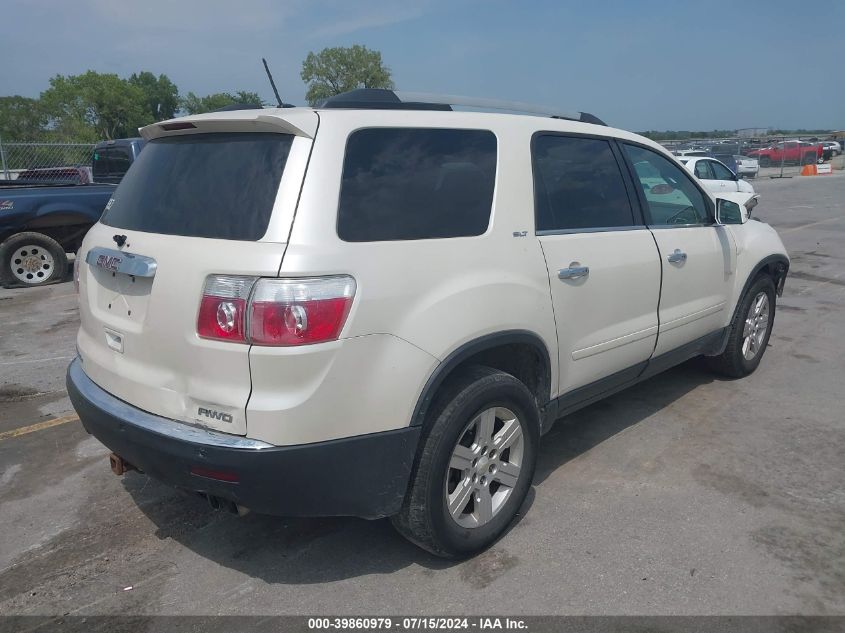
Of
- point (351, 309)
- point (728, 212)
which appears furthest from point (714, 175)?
point (351, 309)

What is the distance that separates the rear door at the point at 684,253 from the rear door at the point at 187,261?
243 centimetres

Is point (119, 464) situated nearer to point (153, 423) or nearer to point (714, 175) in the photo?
point (153, 423)

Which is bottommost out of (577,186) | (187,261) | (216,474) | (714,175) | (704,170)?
(216,474)

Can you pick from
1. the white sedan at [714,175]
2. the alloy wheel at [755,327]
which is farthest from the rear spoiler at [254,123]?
the white sedan at [714,175]

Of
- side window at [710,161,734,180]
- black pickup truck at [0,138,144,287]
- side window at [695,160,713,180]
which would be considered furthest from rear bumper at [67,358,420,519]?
side window at [710,161,734,180]

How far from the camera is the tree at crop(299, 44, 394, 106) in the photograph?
64312 mm

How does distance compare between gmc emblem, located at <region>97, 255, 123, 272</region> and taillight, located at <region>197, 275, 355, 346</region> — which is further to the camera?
gmc emblem, located at <region>97, 255, 123, 272</region>

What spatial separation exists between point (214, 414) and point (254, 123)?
113cm

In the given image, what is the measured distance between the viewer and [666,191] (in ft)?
14.6

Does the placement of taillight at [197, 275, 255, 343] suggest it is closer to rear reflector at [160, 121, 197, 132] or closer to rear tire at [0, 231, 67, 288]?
rear reflector at [160, 121, 197, 132]

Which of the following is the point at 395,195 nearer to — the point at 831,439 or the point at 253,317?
the point at 253,317

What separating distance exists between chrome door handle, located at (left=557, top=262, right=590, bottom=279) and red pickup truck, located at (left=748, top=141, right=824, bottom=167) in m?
42.1

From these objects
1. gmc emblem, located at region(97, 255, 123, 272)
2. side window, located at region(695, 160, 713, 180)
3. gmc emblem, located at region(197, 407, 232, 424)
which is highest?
gmc emblem, located at region(97, 255, 123, 272)

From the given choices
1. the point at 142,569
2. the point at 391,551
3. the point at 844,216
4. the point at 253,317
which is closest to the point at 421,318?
the point at 253,317
